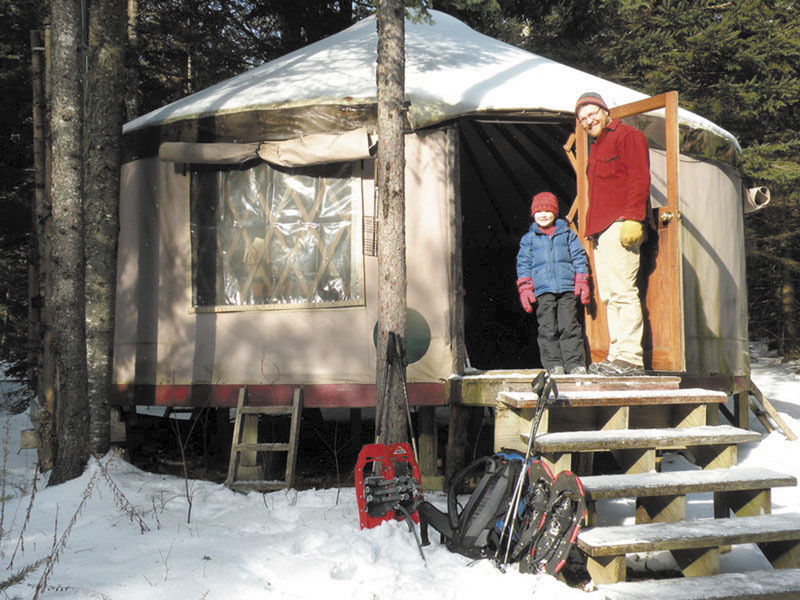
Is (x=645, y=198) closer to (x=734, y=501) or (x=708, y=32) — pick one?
(x=734, y=501)

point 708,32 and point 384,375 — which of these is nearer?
point 384,375

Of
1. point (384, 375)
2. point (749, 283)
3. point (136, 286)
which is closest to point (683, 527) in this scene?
point (384, 375)

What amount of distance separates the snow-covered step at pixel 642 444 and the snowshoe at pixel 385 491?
62 cm

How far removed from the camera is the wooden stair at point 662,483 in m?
2.62

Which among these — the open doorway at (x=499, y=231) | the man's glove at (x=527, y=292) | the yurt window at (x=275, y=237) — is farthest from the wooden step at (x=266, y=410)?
the open doorway at (x=499, y=231)

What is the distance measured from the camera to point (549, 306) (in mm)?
4617

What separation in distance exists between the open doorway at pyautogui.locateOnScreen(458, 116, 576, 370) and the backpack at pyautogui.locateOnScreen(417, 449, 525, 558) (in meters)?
4.66

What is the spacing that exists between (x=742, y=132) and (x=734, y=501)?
818 centimetres

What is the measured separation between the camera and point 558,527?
8.96ft

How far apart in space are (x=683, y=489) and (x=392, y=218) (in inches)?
79.7

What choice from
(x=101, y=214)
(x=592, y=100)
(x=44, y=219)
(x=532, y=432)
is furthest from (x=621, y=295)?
(x=44, y=219)

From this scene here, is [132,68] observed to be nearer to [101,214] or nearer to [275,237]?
[101,214]

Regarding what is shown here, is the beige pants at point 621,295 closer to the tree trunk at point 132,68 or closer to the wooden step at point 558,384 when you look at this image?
the wooden step at point 558,384

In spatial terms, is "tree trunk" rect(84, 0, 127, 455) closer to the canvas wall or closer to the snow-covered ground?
the canvas wall
